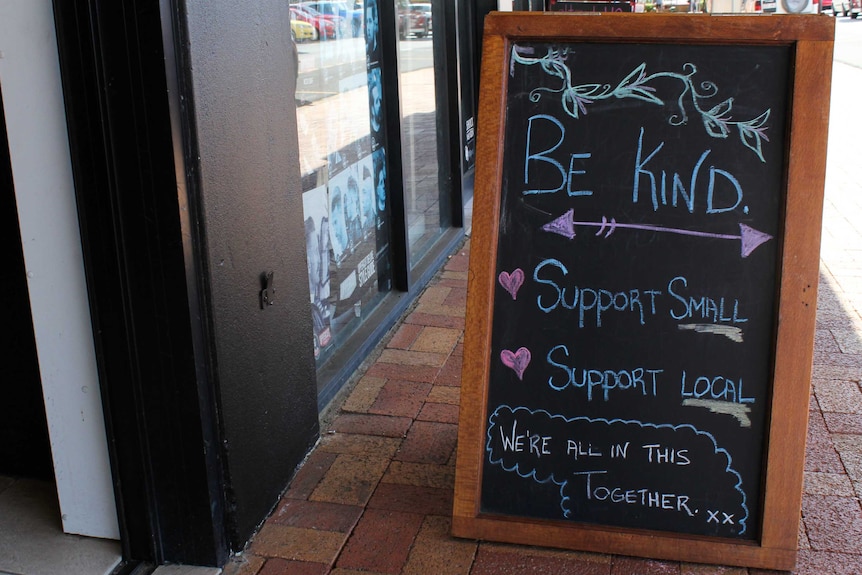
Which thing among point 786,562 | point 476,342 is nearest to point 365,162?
point 476,342

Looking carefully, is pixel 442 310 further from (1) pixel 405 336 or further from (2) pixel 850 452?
(2) pixel 850 452

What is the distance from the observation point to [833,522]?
2.66 m

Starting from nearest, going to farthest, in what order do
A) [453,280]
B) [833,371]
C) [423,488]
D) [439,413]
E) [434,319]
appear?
1. [423,488]
2. [439,413]
3. [833,371]
4. [434,319]
5. [453,280]

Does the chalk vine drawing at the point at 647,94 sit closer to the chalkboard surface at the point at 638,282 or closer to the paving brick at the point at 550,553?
the chalkboard surface at the point at 638,282

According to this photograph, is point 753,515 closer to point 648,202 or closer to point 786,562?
point 786,562

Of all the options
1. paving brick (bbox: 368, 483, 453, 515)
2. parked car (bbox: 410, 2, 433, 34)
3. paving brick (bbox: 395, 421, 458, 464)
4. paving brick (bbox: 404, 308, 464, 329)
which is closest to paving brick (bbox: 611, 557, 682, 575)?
paving brick (bbox: 368, 483, 453, 515)

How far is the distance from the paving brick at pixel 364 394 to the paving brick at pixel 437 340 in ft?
1.23

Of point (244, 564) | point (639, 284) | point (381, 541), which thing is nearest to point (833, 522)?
point (639, 284)

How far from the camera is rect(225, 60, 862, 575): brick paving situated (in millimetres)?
2506

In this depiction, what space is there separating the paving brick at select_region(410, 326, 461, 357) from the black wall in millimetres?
1106

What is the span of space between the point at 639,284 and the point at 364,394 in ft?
4.94

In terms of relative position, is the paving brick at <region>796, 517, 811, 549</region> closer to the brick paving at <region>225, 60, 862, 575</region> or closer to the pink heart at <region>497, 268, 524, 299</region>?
the brick paving at <region>225, 60, 862, 575</region>

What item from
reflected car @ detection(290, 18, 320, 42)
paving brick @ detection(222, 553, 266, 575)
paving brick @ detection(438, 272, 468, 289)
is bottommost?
paving brick @ detection(222, 553, 266, 575)

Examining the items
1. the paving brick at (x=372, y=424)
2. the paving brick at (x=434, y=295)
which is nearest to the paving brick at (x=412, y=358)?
the paving brick at (x=372, y=424)
